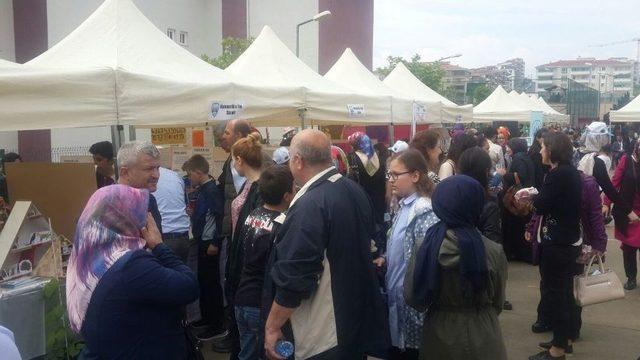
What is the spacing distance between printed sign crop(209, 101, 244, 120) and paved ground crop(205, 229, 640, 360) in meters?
2.18

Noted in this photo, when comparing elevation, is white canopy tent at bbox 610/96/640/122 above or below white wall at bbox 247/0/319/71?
below

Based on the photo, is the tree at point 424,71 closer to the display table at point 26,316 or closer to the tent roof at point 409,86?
the tent roof at point 409,86

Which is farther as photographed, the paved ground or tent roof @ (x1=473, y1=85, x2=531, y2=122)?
tent roof @ (x1=473, y1=85, x2=531, y2=122)

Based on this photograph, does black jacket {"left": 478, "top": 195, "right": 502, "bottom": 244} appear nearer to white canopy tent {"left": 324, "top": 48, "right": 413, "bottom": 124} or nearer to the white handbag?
the white handbag

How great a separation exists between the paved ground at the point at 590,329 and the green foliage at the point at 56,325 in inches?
63.8

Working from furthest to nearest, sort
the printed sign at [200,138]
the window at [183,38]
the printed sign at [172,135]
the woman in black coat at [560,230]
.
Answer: the window at [183,38] < the printed sign at [172,135] < the printed sign at [200,138] < the woman in black coat at [560,230]

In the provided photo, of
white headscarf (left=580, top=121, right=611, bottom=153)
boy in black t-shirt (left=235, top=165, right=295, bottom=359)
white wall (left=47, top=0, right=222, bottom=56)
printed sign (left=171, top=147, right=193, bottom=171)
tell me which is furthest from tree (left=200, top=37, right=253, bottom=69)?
→ boy in black t-shirt (left=235, top=165, right=295, bottom=359)

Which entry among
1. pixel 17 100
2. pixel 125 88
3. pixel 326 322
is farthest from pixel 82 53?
pixel 326 322

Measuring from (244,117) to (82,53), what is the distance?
153 cm

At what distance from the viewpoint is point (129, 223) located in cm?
262

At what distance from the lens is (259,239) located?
3.53 meters

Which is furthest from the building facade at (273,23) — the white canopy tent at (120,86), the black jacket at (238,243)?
the black jacket at (238,243)

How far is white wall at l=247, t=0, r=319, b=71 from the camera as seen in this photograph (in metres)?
34.8

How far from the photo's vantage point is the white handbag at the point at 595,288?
5078 millimetres
